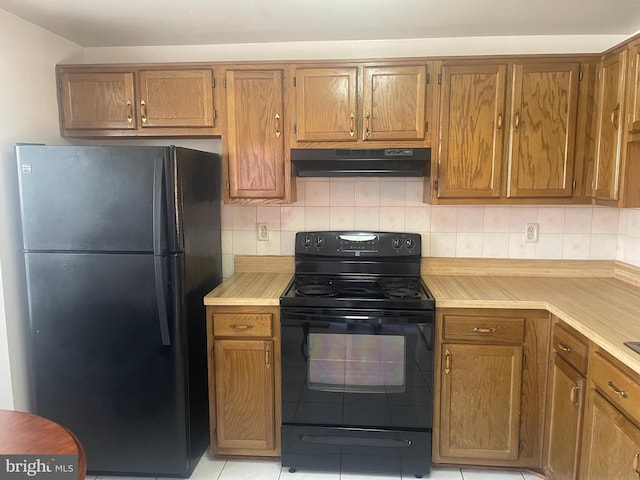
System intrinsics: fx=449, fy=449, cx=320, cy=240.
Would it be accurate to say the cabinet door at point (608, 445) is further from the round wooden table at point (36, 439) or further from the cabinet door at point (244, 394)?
the round wooden table at point (36, 439)

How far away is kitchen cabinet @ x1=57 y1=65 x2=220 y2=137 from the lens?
2.42m

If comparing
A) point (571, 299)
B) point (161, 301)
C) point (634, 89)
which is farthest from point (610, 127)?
point (161, 301)

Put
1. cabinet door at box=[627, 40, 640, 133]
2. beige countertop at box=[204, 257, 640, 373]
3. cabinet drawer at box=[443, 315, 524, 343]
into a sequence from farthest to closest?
1. cabinet drawer at box=[443, 315, 524, 343]
2. cabinet door at box=[627, 40, 640, 133]
3. beige countertop at box=[204, 257, 640, 373]

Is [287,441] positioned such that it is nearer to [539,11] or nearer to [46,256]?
[46,256]

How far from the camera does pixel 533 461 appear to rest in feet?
7.32

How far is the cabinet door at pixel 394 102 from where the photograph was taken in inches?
91.8

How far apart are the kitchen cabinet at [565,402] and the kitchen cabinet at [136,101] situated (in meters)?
2.01

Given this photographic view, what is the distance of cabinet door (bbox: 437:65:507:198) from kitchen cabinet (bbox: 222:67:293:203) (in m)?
0.85

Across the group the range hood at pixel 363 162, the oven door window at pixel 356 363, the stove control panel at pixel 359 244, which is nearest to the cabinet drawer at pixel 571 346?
the oven door window at pixel 356 363

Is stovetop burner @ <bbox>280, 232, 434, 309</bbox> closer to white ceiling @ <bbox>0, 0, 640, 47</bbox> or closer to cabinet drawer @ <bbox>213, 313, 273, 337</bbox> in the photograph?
cabinet drawer @ <bbox>213, 313, 273, 337</bbox>

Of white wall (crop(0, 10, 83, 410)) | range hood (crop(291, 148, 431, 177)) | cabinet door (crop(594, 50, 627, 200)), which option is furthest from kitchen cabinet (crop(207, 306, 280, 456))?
cabinet door (crop(594, 50, 627, 200))

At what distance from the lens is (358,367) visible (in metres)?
2.24

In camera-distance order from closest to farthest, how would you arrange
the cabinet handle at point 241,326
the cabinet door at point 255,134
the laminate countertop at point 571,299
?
the laminate countertop at point 571,299
the cabinet handle at point 241,326
the cabinet door at point 255,134

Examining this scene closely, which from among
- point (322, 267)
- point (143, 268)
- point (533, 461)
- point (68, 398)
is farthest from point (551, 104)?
point (68, 398)
